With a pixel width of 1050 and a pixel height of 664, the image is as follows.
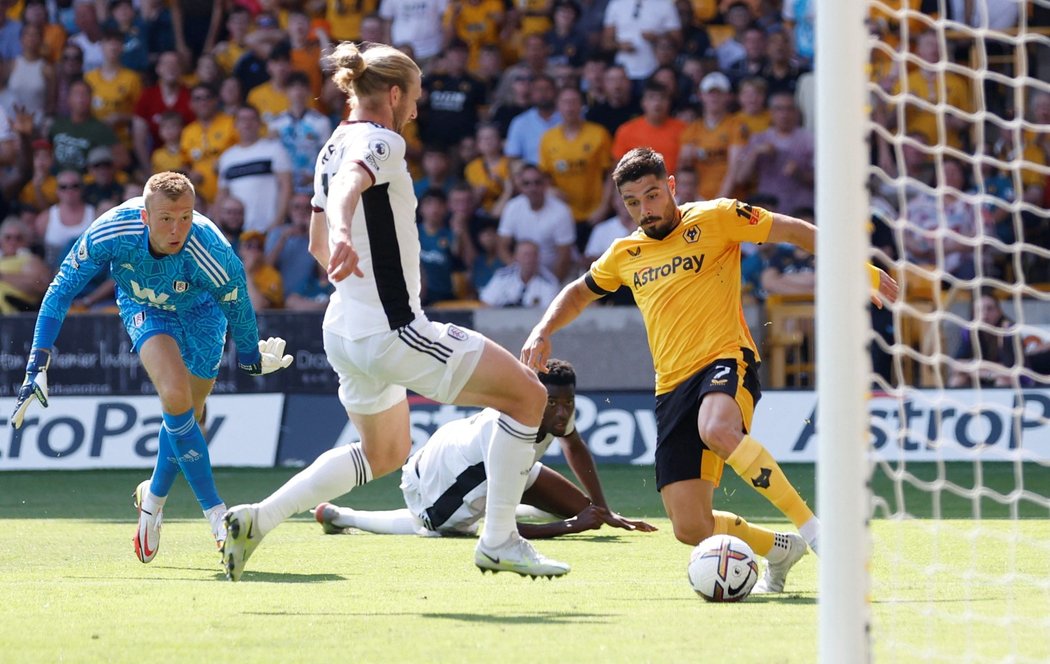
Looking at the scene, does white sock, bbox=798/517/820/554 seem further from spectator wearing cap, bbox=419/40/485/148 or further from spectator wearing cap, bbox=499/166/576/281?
spectator wearing cap, bbox=419/40/485/148

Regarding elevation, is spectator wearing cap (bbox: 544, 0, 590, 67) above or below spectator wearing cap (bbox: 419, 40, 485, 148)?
above

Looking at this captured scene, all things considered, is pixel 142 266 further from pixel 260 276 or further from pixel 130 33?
pixel 130 33

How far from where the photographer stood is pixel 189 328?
8.31 m

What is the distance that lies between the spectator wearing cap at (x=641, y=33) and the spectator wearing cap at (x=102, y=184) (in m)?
5.42

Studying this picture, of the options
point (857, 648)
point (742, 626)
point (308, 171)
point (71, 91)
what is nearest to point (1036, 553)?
point (742, 626)

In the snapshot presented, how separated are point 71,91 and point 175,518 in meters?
8.47

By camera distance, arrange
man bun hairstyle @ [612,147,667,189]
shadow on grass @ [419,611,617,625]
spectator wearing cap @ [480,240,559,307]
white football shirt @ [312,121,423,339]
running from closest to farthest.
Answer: shadow on grass @ [419,611,617,625] → white football shirt @ [312,121,423,339] → man bun hairstyle @ [612,147,667,189] → spectator wearing cap @ [480,240,559,307]

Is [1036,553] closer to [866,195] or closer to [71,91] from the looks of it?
[866,195]

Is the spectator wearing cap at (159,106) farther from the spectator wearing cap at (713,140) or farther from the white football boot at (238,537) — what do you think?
the white football boot at (238,537)

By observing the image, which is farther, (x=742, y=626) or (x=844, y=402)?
(x=742, y=626)

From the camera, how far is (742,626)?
536 centimetres

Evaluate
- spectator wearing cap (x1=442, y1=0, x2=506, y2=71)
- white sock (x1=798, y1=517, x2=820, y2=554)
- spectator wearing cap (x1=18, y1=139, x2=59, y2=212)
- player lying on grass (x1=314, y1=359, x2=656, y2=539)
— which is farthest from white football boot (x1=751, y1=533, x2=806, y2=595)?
spectator wearing cap (x1=18, y1=139, x2=59, y2=212)

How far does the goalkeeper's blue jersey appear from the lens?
7922 millimetres

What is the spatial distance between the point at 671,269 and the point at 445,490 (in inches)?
94.5
